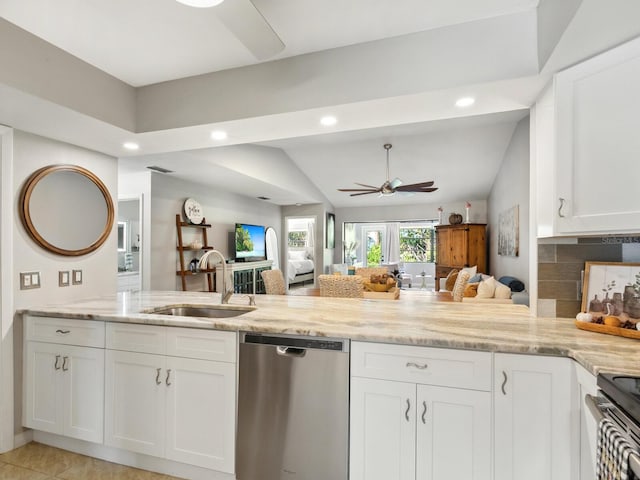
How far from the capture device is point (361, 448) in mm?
1591

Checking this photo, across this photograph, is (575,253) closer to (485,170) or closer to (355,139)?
(355,139)

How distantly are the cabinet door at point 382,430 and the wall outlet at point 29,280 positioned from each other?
230 cm

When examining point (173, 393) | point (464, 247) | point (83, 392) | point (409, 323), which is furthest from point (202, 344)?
point (464, 247)

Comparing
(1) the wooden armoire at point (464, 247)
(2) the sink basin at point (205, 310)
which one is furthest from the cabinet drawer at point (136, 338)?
(1) the wooden armoire at point (464, 247)

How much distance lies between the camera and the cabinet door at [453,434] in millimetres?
1449

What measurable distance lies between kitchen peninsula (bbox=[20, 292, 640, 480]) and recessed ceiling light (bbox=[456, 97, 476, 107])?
1.23 m

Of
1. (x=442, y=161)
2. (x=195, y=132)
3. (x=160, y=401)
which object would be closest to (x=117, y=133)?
(x=195, y=132)

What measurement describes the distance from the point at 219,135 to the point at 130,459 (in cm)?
218

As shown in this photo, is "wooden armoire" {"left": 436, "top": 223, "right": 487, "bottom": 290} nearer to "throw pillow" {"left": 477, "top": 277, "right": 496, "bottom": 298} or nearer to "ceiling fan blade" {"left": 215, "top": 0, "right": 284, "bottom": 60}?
"throw pillow" {"left": 477, "top": 277, "right": 496, "bottom": 298}

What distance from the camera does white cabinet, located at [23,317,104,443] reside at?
203 cm

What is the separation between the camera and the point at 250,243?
6.43 metres

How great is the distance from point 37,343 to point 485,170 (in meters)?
6.63

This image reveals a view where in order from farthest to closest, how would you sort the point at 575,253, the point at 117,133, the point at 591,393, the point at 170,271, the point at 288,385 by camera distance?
1. the point at 170,271
2. the point at 117,133
3. the point at 575,253
4. the point at 288,385
5. the point at 591,393

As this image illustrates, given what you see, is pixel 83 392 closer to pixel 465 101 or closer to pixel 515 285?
pixel 465 101
